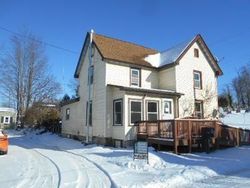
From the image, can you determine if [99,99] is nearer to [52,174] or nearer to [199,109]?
[199,109]

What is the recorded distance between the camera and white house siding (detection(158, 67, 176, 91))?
71.9 feet

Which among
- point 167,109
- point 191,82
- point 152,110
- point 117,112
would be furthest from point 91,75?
point 191,82

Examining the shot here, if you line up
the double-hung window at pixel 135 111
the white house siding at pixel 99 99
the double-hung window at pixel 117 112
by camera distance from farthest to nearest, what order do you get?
the white house siding at pixel 99 99, the double-hung window at pixel 117 112, the double-hung window at pixel 135 111

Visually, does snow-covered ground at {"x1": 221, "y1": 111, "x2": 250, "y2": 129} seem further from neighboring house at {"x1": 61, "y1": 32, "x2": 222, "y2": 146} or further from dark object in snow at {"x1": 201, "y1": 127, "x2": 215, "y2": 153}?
dark object in snow at {"x1": 201, "y1": 127, "x2": 215, "y2": 153}

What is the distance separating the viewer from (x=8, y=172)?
968 cm

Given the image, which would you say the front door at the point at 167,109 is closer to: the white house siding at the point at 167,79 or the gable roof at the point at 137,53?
the white house siding at the point at 167,79

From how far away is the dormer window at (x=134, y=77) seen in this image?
21.4m

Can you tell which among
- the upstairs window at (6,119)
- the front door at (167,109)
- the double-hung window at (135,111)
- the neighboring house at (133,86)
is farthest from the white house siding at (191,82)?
the upstairs window at (6,119)

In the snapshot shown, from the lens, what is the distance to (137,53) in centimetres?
2378

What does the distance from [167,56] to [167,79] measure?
8.90 ft

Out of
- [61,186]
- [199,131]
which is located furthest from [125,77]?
[61,186]

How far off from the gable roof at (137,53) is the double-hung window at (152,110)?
3.81 m

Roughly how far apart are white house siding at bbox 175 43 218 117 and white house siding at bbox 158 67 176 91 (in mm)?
308

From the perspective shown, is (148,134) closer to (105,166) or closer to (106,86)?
(106,86)
